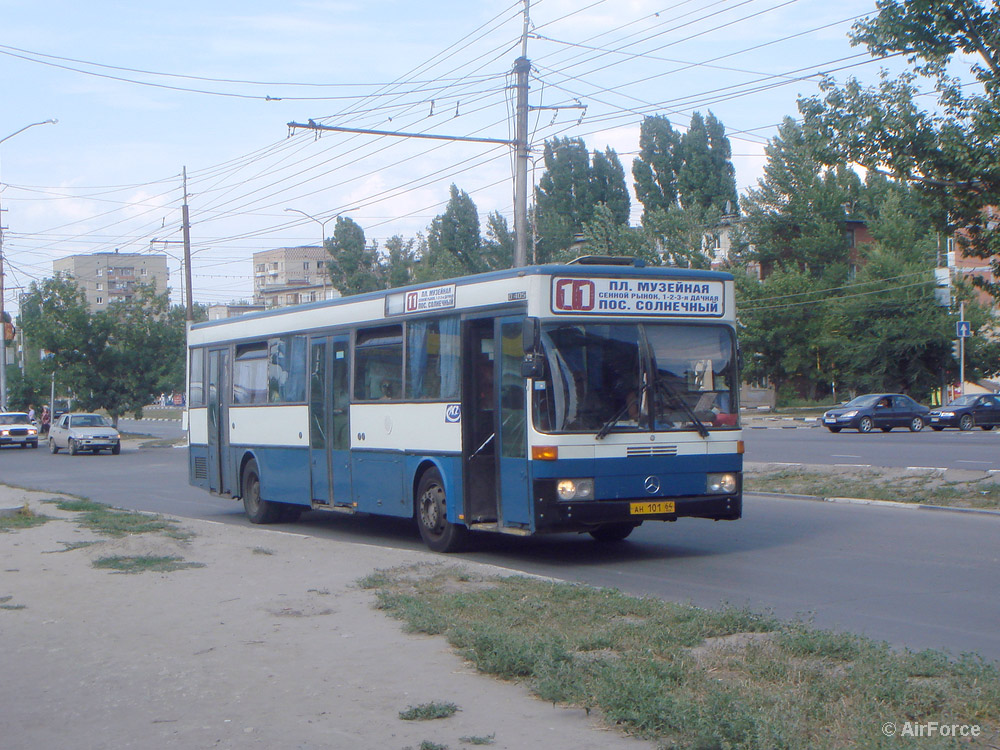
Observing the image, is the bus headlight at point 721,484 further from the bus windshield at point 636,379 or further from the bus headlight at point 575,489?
the bus headlight at point 575,489

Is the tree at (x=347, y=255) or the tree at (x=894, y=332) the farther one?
the tree at (x=347, y=255)

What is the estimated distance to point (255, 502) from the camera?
17.1 metres

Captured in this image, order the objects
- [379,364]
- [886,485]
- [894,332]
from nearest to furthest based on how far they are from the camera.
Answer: [379,364], [886,485], [894,332]

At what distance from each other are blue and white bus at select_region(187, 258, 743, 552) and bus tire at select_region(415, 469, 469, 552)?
0.02 m

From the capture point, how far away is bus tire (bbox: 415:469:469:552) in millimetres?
12445

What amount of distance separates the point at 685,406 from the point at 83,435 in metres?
35.4

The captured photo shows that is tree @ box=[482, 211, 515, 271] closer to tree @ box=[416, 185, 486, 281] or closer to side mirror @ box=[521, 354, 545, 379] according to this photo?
tree @ box=[416, 185, 486, 281]

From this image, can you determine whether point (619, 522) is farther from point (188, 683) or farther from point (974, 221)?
point (974, 221)

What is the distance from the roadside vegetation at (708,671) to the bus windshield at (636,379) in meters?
3.05

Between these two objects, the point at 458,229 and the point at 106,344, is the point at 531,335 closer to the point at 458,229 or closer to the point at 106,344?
the point at 106,344

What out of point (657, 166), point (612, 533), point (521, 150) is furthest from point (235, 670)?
point (657, 166)

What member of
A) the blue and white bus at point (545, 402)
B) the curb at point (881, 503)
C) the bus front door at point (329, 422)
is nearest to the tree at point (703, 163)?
the curb at point (881, 503)

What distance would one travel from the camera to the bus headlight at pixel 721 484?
11945 millimetres

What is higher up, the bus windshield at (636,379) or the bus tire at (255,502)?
the bus windshield at (636,379)
